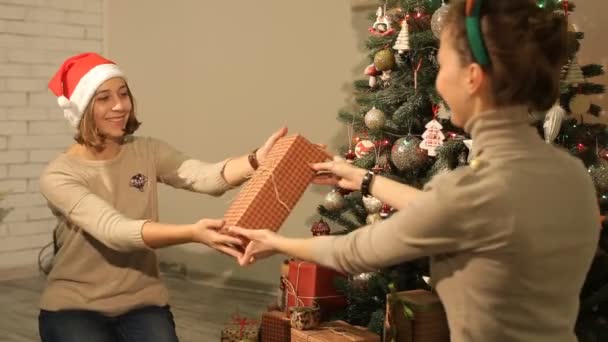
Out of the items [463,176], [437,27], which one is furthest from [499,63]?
[437,27]

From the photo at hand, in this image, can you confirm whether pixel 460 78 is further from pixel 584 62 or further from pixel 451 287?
pixel 584 62

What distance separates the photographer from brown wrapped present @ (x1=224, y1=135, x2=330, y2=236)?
2.03 m

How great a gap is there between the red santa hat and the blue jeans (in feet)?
2.06

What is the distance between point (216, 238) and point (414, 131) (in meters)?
1.14

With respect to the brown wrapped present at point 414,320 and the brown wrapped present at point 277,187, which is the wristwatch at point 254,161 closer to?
the brown wrapped present at point 277,187

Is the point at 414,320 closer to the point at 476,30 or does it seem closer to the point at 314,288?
the point at 314,288

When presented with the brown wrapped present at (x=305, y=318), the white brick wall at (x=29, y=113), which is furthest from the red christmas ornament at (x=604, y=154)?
the white brick wall at (x=29, y=113)

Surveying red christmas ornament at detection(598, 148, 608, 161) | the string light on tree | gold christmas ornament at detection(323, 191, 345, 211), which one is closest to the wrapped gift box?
gold christmas ornament at detection(323, 191, 345, 211)

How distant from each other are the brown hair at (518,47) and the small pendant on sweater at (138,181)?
1.35 m

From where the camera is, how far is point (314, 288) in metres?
3.04

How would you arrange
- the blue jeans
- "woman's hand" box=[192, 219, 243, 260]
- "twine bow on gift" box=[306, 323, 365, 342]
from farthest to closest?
"twine bow on gift" box=[306, 323, 365, 342] → the blue jeans → "woman's hand" box=[192, 219, 243, 260]

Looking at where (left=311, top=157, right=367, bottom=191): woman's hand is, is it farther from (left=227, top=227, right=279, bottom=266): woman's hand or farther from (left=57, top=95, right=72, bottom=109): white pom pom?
(left=57, top=95, right=72, bottom=109): white pom pom

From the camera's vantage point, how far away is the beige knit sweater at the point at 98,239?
2.33 m

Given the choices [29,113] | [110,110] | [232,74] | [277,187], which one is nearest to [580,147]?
[277,187]
